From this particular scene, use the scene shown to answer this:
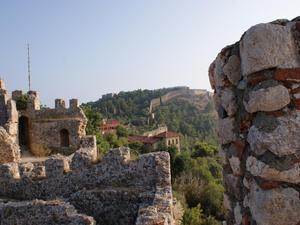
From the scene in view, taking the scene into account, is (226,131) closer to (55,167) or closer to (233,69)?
(233,69)

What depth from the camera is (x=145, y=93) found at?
112m

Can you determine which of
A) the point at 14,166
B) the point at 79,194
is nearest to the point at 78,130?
the point at 14,166

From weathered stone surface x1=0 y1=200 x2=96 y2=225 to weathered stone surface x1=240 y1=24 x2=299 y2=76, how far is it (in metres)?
5.89

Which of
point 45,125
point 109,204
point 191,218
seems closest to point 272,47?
point 109,204

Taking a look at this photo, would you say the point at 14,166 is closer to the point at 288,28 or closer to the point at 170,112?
the point at 288,28

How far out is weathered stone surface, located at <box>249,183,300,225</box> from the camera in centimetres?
310

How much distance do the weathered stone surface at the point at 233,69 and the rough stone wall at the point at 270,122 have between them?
0.11 m

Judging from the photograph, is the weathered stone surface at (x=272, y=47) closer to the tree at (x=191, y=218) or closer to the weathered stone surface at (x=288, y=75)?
the weathered stone surface at (x=288, y=75)

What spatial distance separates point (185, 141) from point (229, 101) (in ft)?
206

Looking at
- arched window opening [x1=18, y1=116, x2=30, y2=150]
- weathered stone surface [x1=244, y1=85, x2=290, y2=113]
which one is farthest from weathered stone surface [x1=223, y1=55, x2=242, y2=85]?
arched window opening [x1=18, y1=116, x2=30, y2=150]

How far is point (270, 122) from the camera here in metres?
3.25

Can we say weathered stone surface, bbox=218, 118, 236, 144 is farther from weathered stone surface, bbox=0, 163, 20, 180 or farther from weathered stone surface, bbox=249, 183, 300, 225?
weathered stone surface, bbox=0, 163, 20, 180

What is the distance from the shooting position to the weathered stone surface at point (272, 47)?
10.7ft

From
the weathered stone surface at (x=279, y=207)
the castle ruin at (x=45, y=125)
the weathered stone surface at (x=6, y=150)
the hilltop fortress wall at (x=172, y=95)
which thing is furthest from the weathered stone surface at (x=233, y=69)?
the hilltop fortress wall at (x=172, y=95)
